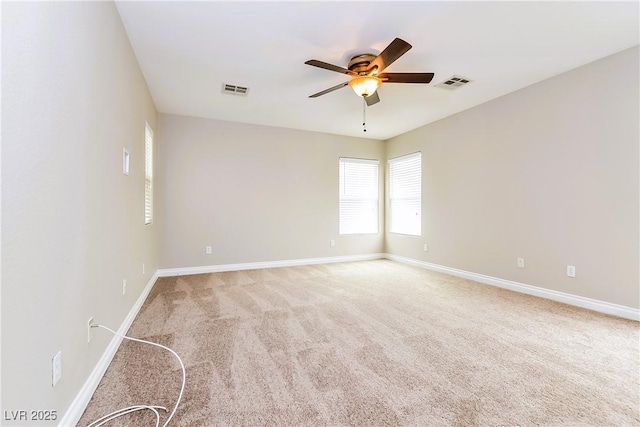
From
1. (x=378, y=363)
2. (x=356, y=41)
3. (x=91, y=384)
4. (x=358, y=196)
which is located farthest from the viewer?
(x=358, y=196)

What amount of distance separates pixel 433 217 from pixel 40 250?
487cm

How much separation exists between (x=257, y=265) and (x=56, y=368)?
149 inches

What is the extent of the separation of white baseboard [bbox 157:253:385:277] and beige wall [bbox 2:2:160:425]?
244cm

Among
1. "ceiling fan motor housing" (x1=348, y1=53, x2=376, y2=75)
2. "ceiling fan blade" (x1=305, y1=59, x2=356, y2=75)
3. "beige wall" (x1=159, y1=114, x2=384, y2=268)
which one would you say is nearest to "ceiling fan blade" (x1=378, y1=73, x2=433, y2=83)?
"ceiling fan motor housing" (x1=348, y1=53, x2=376, y2=75)

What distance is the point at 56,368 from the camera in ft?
3.96

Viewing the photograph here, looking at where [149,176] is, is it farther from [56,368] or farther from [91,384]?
[56,368]

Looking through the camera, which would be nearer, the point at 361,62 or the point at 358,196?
the point at 361,62

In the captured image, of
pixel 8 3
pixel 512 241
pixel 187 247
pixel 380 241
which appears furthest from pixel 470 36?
pixel 187 247

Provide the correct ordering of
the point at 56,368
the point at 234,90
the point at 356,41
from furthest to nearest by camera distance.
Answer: the point at 234,90
the point at 356,41
the point at 56,368

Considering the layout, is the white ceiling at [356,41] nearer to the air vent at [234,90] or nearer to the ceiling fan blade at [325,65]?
the air vent at [234,90]

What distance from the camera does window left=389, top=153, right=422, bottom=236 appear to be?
5234 millimetres

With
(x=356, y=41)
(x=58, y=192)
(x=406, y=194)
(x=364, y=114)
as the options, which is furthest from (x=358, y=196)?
(x=58, y=192)

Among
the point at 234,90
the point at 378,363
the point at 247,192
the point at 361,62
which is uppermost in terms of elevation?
the point at 234,90

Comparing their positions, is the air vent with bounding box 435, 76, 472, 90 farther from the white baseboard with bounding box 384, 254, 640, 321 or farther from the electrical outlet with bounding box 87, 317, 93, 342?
the electrical outlet with bounding box 87, 317, 93, 342
